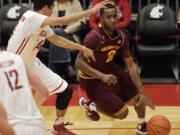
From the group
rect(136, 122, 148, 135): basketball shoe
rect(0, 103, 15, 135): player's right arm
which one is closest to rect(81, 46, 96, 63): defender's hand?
A: rect(136, 122, 148, 135): basketball shoe

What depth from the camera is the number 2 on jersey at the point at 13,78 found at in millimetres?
4023

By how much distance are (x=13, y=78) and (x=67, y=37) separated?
691 cm

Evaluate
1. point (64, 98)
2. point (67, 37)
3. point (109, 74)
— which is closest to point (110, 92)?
point (109, 74)

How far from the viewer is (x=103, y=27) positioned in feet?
23.9

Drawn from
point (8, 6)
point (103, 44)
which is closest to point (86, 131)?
point (103, 44)

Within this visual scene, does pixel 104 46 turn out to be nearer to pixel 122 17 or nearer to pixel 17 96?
pixel 17 96

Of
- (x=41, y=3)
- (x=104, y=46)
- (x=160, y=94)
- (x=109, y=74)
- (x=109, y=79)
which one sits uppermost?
(x=41, y=3)

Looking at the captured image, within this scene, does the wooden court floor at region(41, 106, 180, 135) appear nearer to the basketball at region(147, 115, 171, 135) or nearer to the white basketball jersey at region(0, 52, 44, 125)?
the basketball at region(147, 115, 171, 135)

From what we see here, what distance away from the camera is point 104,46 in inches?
285

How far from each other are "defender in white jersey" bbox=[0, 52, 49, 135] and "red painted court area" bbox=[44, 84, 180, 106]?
214 inches

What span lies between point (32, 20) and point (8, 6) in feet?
17.2

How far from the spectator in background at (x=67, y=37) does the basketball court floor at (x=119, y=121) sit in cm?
51

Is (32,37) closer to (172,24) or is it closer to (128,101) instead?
(128,101)

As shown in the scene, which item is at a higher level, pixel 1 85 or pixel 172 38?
pixel 1 85
